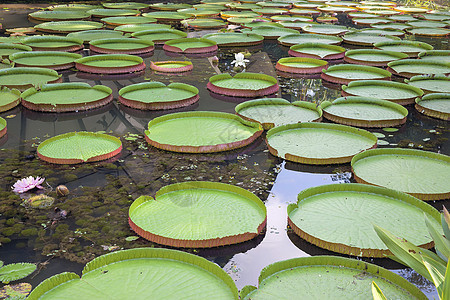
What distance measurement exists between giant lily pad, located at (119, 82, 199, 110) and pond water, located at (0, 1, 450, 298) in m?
0.07

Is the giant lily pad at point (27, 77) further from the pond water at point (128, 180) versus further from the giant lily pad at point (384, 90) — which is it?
the giant lily pad at point (384, 90)

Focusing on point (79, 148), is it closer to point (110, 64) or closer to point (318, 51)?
point (110, 64)

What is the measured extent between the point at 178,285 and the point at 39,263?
733 millimetres

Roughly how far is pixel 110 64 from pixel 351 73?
2936 millimetres

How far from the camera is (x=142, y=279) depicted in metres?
2.03

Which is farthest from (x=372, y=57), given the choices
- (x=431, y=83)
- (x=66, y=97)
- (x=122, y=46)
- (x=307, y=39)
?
(x=66, y=97)

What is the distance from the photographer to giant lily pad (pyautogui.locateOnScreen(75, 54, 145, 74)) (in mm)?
5551

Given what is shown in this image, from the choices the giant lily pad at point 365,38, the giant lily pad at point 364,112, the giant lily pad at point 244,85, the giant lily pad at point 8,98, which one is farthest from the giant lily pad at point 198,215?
the giant lily pad at point 365,38

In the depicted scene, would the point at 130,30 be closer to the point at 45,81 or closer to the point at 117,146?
the point at 45,81

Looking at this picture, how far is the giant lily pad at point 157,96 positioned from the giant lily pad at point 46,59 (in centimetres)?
143

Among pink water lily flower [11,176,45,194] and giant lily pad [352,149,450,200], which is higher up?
giant lily pad [352,149,450,200]

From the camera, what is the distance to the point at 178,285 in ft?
6.53

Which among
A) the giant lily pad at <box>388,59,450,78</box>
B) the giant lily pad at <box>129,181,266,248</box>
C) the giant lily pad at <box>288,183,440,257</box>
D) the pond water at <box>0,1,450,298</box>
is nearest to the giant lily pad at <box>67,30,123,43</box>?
the pond water at <box>0,1,450,298</box>

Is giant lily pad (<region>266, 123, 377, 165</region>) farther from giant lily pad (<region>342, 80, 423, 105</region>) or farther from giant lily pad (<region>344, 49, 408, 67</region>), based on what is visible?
giant lily pad (<region>344, 49, 408, 67</region>)
